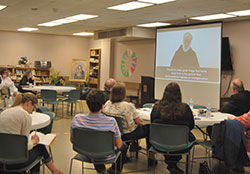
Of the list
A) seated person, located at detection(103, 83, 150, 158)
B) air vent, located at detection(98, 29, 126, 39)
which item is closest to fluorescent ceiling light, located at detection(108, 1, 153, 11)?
seated person, located at detection(103, 83, 150, 158)

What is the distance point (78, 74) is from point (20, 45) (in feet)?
10.1

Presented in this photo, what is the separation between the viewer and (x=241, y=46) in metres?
8.46

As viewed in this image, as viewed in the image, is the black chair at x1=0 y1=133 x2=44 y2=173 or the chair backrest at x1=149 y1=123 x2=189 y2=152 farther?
the chair backrest at x1=149 y1=123 x2=189 y2=152

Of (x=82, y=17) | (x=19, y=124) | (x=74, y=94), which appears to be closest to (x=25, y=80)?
(x=74, y=94)

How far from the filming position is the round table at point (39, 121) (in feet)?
12.5

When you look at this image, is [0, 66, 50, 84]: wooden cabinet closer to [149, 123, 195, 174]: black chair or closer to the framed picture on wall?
the framed picture on wall

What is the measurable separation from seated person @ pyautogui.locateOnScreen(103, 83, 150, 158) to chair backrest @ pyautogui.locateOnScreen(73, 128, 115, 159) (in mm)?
972

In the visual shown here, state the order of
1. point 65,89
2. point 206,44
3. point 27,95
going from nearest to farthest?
point 27,95, point 206,44, point 65,89

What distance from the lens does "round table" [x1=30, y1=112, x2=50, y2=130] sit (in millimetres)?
3810

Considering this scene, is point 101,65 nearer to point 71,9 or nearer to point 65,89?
point 65,89

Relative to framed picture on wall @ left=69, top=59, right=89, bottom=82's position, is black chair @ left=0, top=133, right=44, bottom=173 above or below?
below

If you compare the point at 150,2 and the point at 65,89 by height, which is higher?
the point at 150,2

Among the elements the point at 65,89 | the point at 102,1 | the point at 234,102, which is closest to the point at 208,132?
the point at 234,102

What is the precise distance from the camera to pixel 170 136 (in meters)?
3.88
